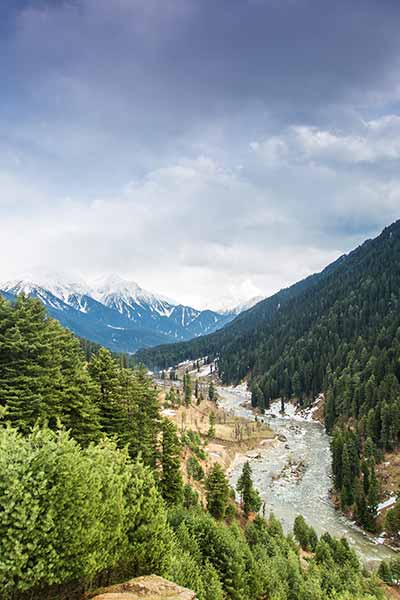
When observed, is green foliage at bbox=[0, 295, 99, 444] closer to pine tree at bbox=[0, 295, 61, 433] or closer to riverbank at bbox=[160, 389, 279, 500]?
pine tree at bbox=[0, 295, 61, 433]

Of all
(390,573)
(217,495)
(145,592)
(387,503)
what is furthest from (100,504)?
(387,503)

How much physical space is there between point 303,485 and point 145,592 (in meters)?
91.0

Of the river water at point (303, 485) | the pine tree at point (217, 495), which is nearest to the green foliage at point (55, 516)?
the pine tree at point (217, 495)

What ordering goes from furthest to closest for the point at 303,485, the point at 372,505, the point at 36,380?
the point at 303,485 → the point at 372,505 → the point at 36,380

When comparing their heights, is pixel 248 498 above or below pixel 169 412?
below

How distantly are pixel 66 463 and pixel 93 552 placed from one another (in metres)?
4.74

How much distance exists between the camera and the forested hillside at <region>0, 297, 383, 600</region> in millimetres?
16125

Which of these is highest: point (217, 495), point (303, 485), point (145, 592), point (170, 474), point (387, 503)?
point (145, 592)

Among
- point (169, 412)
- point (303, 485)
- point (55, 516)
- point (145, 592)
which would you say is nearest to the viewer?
point (55, 516)

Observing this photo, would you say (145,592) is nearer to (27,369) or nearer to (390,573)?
(27,369)

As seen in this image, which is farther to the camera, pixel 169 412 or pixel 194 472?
pixel 169 412

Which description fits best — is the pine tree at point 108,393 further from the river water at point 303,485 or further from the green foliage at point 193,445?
the green foliage at point 193,445

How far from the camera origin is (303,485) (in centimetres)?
9644

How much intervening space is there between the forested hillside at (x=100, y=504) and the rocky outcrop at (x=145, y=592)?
49.9 inches
